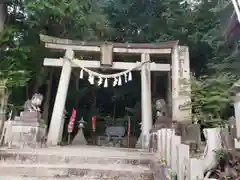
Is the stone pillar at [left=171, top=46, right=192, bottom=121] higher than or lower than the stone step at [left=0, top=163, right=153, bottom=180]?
higher

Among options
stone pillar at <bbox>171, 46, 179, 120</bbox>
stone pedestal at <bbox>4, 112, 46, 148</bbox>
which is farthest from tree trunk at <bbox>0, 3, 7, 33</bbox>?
stone pillar at <bbox>171, 46, 179, 120</bbox>

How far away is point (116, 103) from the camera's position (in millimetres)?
16422

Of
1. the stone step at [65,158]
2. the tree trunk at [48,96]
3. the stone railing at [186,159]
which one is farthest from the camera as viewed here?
the tree trunk at [48,96]

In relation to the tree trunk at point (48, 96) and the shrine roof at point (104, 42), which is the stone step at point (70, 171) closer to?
the shrine roof at point (104, 42)

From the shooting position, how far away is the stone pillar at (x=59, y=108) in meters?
8.85

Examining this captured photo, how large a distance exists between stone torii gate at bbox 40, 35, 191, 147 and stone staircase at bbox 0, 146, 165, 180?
11.6 feet

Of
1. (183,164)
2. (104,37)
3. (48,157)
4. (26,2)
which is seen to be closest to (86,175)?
(48,157)

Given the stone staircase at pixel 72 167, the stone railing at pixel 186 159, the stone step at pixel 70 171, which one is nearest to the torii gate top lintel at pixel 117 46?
the stone staircase at pixel 72 167

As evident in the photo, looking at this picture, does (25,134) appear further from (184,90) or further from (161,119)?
(184,90)

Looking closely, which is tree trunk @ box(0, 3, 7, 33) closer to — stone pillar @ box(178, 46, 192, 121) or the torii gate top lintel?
the torii gate top lintel

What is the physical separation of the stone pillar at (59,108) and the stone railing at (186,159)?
5.21 metres

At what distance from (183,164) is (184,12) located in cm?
1186

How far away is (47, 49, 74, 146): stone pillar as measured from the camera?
885 cm

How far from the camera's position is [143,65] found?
9.92 m
